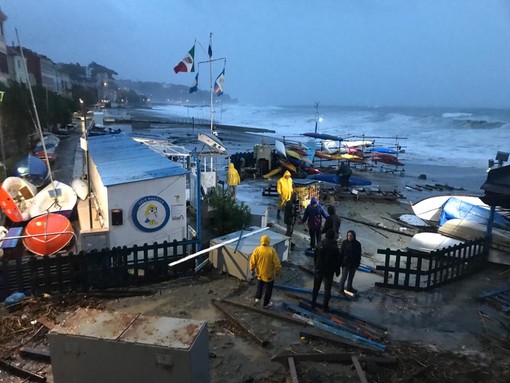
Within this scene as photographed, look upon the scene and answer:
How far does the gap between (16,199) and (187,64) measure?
8.72 metres

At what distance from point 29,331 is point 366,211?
1407 centimetres

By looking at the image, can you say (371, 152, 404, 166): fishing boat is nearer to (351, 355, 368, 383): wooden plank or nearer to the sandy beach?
the sandy beach

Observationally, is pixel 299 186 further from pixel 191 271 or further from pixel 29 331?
pixel 29 331

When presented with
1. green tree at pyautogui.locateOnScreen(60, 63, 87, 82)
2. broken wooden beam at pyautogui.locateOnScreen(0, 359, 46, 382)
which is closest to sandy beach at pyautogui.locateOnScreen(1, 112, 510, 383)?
broken wooden beam at pyautogui.locateOnScreen(0, 359, 46, 382)

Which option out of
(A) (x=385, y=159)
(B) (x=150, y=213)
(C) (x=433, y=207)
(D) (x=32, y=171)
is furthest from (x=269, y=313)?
(A) (x=385, y=159)

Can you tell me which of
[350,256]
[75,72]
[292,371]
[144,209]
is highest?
[75,72]

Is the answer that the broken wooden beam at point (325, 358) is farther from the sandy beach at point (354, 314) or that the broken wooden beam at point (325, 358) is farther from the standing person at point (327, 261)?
the standing person at point (327, 261)

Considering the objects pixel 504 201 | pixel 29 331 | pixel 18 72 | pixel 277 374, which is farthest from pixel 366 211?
pixel 18 72

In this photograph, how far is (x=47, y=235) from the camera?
33.2 feet

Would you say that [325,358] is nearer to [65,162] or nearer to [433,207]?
[433,207]

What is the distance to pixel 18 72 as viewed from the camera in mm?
46500

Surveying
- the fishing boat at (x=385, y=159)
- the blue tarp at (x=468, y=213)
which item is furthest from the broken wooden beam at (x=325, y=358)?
the fishing boat at (x=385, y=159)

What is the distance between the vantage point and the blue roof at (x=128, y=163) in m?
9.67

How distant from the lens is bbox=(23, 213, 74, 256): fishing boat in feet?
33.1
